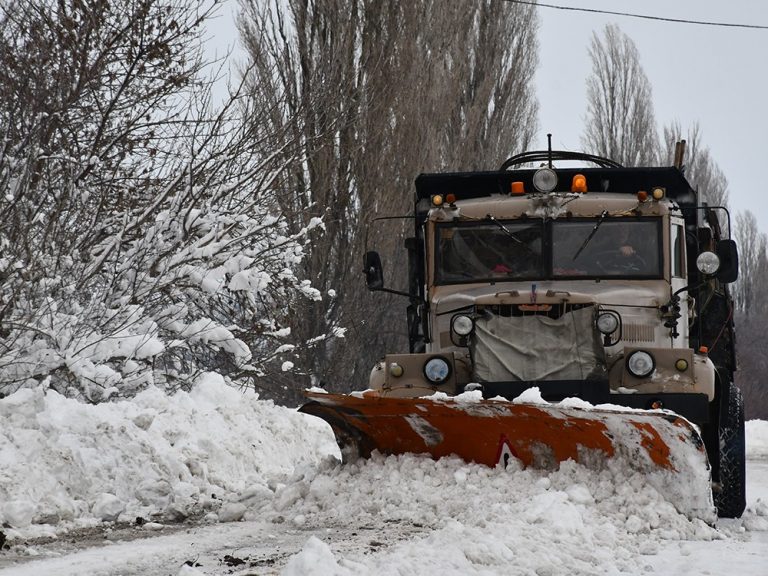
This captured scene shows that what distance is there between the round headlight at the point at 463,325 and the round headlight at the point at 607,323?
0.85 meters

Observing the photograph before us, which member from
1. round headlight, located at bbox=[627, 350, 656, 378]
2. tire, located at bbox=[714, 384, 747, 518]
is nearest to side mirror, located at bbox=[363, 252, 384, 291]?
round headlight, located at bbox=[627, 350, 656, 378]

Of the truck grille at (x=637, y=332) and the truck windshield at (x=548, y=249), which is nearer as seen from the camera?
the truck grille at (x=637, y=332)

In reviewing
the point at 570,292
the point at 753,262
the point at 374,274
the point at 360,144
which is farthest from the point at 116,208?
the point at 753,262

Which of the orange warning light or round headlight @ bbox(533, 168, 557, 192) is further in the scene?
the orange warning light

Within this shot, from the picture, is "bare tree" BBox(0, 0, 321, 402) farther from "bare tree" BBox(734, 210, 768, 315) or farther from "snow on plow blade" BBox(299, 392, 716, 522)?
"bare tree" BBox(734, 210, 768, 315)

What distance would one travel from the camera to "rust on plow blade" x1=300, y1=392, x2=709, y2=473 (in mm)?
6219

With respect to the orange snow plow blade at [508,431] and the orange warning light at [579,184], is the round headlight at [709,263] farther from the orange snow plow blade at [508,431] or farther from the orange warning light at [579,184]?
the orange snow plow blade at [508,431]

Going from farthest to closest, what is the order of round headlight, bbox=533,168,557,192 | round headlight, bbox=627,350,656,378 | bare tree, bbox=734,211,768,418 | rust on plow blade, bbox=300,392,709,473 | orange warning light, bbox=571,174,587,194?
bare tree, bbox=734,211,768,418 → orange warning light, bbox=571,174,587,194 → round headlight, bbox=533,168,557,192 → round headlight, bbox=627,350,656,378 → rust on plow blade, bbox=300,392,709,473

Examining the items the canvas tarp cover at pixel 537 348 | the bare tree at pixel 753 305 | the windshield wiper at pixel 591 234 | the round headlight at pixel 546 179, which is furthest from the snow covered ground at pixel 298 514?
the bare tree at pixel 753 305

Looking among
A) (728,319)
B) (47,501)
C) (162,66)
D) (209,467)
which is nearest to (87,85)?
(162,66)

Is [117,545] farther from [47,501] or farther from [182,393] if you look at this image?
[182,393]

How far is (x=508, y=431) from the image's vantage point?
261 inches

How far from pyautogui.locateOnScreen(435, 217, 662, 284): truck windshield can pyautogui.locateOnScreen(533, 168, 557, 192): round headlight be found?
0.24 metres

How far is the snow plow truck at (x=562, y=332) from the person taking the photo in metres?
6.52
